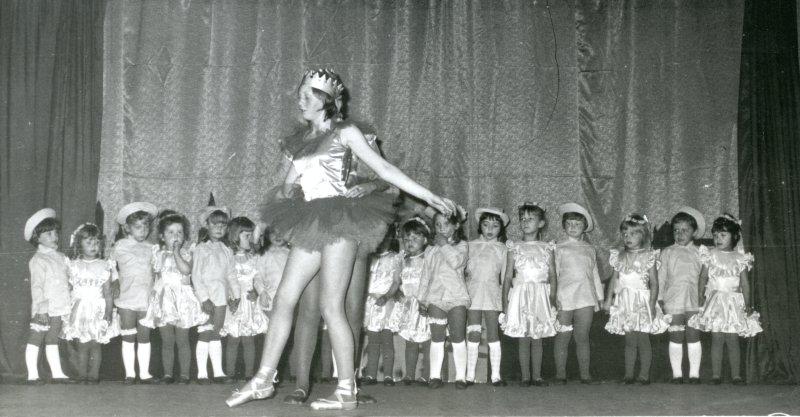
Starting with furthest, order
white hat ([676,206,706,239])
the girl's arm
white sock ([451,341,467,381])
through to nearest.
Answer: white hat ([676,206,706,239]) < white sock ([451,341,467,381]) < the girl's arm

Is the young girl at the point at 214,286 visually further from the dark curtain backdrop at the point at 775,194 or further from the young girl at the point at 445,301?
the dark curtain backdrop at the point at 775,194

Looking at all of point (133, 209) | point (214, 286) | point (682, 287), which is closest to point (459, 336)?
point (682, 287)

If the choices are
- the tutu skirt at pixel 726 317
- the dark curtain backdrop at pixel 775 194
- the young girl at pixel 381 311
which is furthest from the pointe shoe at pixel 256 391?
the dark curtain backdrop at pixel 775 194

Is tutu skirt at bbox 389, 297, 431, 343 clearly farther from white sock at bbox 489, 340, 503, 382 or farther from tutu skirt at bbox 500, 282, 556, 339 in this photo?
tutu skirt at bbox 500, 282, 556, 339

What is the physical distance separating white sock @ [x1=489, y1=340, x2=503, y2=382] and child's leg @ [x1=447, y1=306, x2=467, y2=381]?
0.62 ft

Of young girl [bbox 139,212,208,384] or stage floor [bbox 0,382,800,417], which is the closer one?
stage floor [bbox 0,382,800,417]

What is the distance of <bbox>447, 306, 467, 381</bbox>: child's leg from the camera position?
205 inches

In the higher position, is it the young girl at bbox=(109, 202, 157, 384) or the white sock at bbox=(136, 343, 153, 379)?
the young girl at bbox=(109, 202, 157, 384)

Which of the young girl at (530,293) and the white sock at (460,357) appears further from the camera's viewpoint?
the young girl at (530,293)

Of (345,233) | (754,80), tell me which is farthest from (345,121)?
(754,80)

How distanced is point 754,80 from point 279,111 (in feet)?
10.9

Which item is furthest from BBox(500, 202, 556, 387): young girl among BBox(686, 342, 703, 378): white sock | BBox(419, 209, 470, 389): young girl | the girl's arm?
the girl's arm

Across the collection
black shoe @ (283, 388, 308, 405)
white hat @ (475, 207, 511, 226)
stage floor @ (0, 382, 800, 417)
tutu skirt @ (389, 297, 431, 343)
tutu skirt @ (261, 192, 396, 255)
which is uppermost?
white hat @ (475, 207, 511, 226)

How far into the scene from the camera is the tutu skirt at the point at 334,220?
3.80 meters
